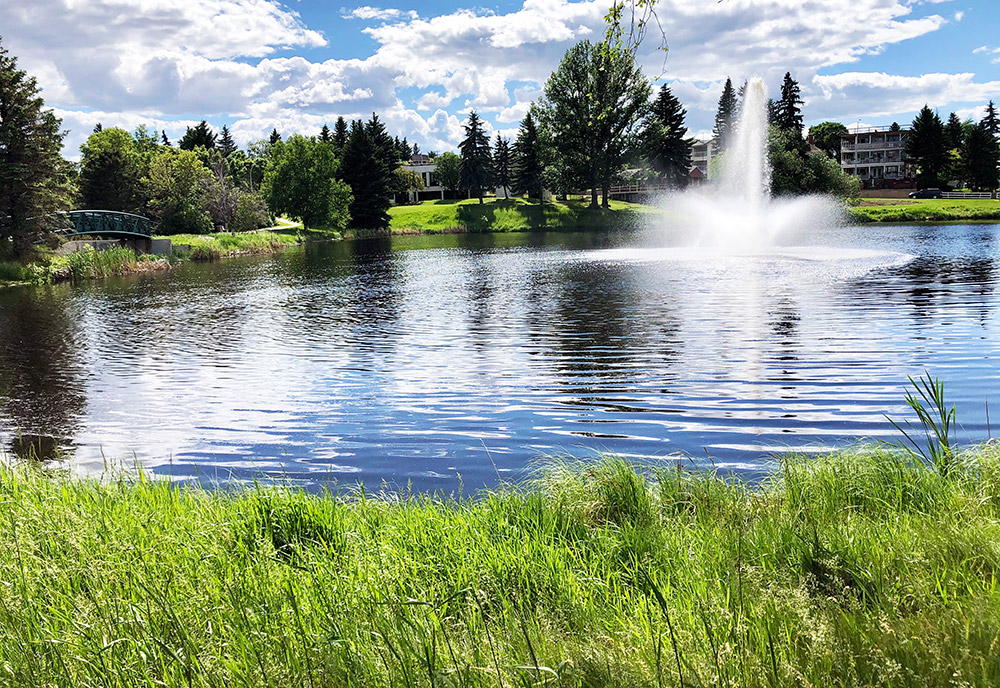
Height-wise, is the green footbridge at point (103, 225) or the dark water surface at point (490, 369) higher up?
the green footbridge at point (103, 225)

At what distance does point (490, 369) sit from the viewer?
14.6 meters

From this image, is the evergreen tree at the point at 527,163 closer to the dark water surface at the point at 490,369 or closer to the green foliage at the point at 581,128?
the green foliage at the point at 581,128

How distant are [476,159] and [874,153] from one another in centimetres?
7532

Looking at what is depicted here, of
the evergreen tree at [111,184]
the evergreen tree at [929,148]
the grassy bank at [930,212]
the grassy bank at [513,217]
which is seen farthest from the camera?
the evergreen tree at [929,148]

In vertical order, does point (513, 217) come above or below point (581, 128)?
below

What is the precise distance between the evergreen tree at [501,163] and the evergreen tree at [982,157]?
208 ft

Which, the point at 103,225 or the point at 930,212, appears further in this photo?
the point at 930,212

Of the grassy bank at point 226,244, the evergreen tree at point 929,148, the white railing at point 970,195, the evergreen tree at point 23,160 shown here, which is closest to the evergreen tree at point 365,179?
the grassy bank at point 226,244

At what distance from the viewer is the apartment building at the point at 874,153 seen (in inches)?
5221

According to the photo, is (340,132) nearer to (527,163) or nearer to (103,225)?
(527,163)

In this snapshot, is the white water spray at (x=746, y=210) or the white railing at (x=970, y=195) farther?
the white railing at (x=970, y=195)

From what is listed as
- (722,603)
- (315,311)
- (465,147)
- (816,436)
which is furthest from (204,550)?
(465,147)

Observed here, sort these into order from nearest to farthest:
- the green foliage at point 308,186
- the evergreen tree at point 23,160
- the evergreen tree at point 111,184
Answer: the evergreen tree at point 23,160, the evergreen tree at point 111,184, the green foliage at point 308,186

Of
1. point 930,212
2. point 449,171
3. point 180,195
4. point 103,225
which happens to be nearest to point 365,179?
point 180,195
